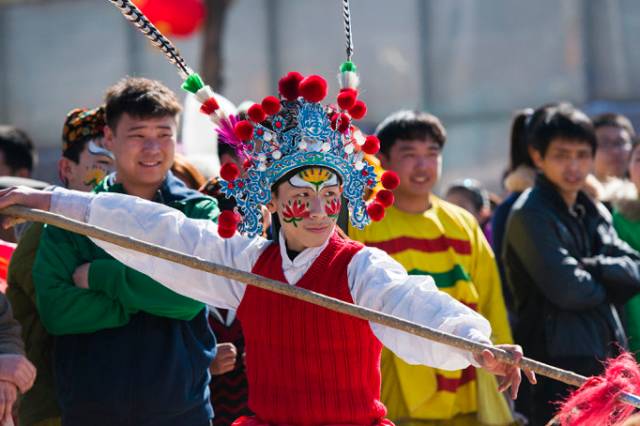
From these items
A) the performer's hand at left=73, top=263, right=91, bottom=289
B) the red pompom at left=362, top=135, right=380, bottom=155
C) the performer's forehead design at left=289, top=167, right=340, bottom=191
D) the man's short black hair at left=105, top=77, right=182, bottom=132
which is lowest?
the performer's hand at left=73, top=263, right=91, bottom=289

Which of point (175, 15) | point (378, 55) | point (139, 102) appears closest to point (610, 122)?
point (139, 102)

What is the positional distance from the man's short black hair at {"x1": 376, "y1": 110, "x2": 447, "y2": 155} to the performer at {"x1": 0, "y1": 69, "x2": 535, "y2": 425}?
1524 millimetres

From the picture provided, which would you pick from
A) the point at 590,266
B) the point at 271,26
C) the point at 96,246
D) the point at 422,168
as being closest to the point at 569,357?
the point at 590,266

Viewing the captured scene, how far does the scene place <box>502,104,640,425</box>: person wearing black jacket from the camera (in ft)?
17.6

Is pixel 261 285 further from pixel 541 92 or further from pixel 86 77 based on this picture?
pixel 86 77

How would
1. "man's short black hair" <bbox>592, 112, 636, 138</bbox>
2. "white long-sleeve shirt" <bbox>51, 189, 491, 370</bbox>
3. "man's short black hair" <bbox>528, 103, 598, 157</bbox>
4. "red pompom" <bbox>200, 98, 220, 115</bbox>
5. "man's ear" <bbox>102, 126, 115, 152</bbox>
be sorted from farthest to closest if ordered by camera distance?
"man's short black hair" <bbox>592, 112, 636, 138</bbox> < "man's short black hair" <bbox>528, 103, 598, 157</bbox> < "man's ear" <bbox>102, 126, 115, 152</bbox> < "red pompom" <bbox>200, 98, 220, 115</bbox> < "white long-sleeve shirt" <bbox>51, 189, 491, 370</bbox>

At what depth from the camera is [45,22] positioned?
14.5 m

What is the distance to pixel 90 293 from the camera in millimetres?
4219

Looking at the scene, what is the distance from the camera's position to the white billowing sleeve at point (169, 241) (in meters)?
3.96

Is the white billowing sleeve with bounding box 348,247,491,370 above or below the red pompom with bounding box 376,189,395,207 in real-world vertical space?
below

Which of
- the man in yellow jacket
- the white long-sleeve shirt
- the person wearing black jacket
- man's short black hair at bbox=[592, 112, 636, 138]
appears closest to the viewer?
the white long-sleeve shirt

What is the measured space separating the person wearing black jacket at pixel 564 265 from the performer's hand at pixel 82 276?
7.09 ft

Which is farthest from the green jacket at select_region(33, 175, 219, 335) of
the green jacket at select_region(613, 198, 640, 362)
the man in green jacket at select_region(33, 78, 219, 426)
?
the green jacket at select_region(613, 198, 640, 362)

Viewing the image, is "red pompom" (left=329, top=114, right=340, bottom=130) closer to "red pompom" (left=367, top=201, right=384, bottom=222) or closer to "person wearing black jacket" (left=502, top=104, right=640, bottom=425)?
"red pompom" (left=367, top=201, right=384, bottom=222)
